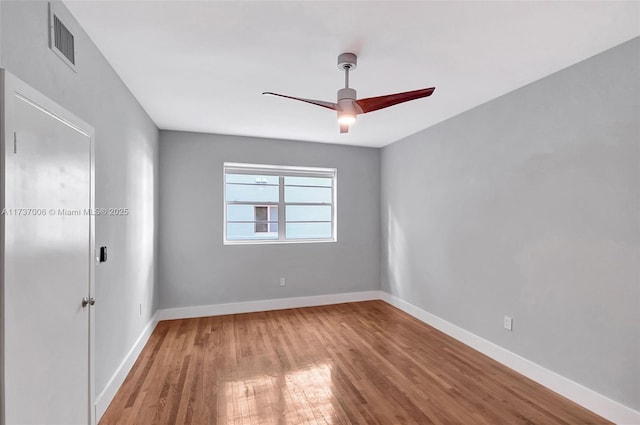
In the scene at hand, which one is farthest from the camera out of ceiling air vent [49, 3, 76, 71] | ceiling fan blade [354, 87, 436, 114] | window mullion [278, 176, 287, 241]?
window mullion [278, 176, 287, 241]

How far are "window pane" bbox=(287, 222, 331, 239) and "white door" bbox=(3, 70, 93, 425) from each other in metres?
3.12

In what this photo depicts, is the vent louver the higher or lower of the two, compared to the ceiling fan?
higher

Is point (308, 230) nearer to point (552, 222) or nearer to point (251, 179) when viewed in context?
point (251, 179)

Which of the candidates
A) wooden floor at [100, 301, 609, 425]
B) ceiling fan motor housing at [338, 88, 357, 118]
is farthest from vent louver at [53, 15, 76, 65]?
wooden floor at [100, 301, 609, 425]

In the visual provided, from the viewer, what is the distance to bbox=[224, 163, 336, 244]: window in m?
4.61

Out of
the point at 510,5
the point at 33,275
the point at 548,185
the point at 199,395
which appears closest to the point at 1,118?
the point at 33,275

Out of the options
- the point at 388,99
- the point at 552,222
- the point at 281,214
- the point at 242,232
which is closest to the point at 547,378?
the point at 552,222

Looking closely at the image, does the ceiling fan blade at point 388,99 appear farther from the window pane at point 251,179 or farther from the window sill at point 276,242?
the window sill at point 276,242

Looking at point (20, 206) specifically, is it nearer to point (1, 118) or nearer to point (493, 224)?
point (1, 118)

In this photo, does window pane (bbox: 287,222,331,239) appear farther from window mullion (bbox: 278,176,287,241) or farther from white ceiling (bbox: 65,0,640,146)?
white ceiling (bbox: 65,0,640,146)

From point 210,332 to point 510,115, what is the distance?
4024mm

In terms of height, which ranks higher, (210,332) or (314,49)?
(314,49)

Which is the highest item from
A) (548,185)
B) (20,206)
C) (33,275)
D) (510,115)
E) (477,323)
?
(510,115)

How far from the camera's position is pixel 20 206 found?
4.10 ft
